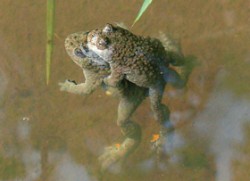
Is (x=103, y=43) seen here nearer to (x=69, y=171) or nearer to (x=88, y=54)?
(x=88, y=54)

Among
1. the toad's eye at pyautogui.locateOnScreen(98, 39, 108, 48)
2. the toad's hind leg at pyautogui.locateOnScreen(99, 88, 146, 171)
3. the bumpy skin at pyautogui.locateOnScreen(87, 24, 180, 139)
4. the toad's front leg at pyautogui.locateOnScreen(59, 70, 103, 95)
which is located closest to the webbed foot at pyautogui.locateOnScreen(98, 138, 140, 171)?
the toad's hind leg at pyautogui.locateOnScreen(99, 88, 146, 171)

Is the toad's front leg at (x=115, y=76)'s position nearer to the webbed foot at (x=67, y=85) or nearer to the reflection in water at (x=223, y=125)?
the webbed foot at (x=67, y=85)

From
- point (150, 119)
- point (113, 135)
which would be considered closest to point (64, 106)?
point (113, 135)

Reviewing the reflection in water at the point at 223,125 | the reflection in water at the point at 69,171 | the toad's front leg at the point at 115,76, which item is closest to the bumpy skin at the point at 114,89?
the toad's front leg at the point at 115,76

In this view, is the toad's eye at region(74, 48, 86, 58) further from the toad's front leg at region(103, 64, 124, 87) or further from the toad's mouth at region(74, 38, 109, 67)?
the toad's front leg at region(103, 64, 124, 87)

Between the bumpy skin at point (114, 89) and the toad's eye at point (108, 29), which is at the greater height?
the toad's eye at point (108, 29)

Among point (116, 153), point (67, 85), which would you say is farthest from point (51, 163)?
point (67, 85)

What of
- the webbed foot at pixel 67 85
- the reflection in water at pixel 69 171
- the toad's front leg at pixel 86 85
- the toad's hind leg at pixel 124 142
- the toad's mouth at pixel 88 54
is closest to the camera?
the toad's mouth at pixel 88 54

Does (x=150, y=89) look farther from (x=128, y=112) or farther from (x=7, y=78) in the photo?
(x=7, y=78)

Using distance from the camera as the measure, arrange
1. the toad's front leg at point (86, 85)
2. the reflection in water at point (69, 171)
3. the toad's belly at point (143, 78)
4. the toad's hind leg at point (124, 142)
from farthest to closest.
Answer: the reflection in water at point (69, 171), the toad's hind leg at point (124, 142), the toad's front leg at point (86, 85), the toad's belly at point (143, 78)
